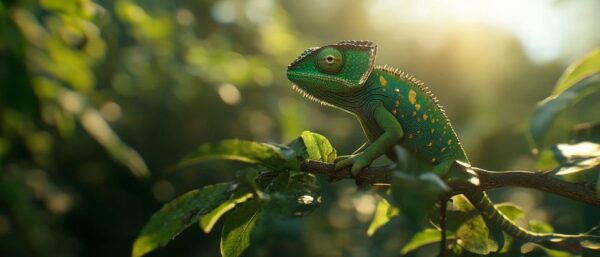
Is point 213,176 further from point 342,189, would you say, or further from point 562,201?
point 562,201

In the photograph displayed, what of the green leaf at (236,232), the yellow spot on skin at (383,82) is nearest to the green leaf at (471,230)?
the yellow spot on skin at (383,82)

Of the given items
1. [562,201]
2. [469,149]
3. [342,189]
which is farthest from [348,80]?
[469,149]

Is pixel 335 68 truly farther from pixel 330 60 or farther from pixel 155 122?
pixel 155 122

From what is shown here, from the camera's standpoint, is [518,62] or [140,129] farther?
[518,62]

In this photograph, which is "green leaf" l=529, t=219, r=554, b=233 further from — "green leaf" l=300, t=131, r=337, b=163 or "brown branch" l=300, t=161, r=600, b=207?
"green leaf" l=300, t=131, r=337, b=163

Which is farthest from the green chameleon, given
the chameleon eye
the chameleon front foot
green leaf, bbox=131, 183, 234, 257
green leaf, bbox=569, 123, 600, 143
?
green leaf, bbox=131, 183, 234, 257

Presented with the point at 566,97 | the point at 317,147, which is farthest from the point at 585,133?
the point at 317,147

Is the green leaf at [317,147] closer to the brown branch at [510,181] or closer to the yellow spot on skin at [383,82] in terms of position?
the brown branch at [510,181]

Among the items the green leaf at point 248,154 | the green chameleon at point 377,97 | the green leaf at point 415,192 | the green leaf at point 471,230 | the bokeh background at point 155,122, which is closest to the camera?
the green leaf at point 415,192
